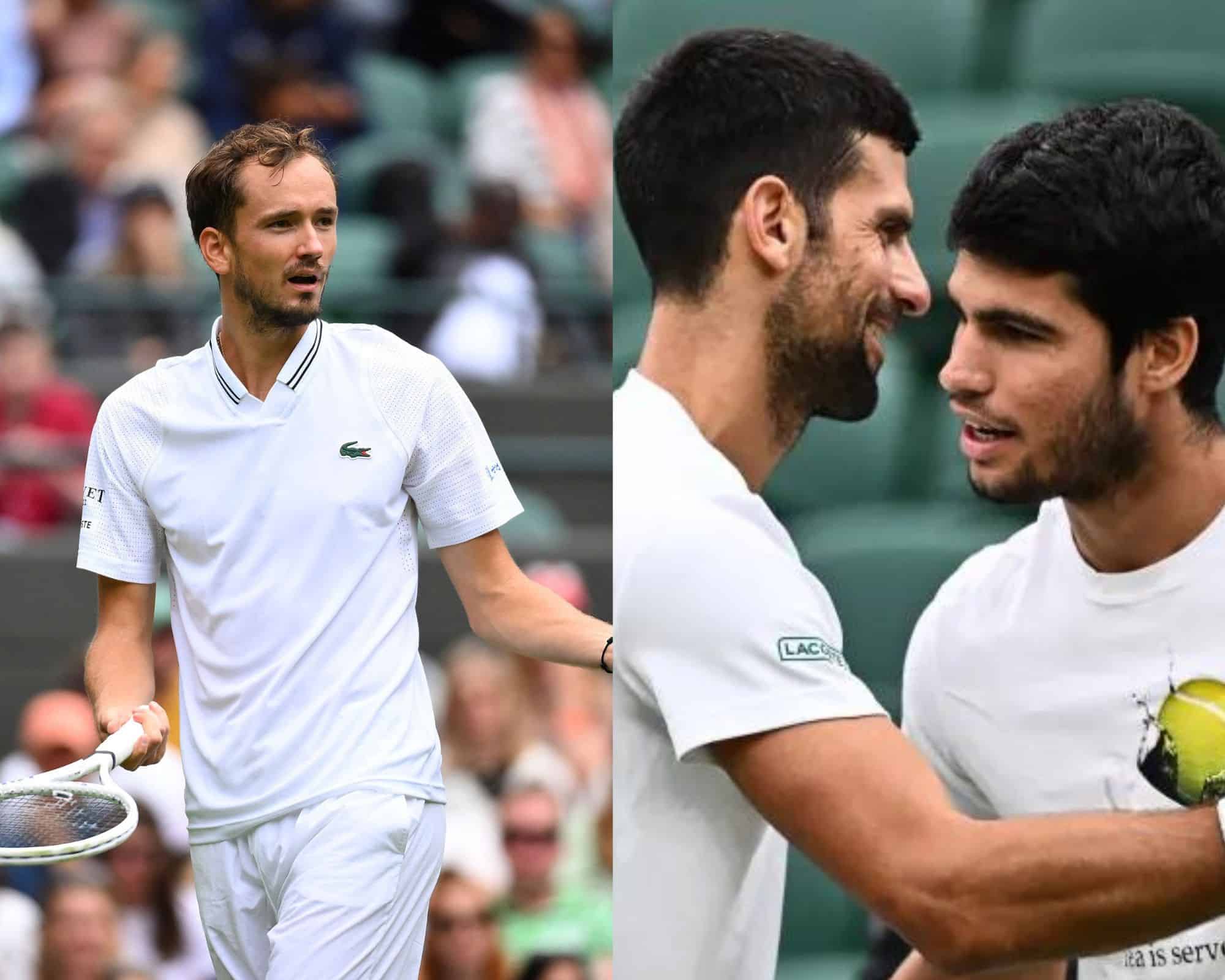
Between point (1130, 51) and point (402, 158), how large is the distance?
1.58 meters

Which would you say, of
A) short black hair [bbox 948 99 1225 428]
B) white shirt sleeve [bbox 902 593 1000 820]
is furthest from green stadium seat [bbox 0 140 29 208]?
short black hair [bbox 948 99 1225 428]

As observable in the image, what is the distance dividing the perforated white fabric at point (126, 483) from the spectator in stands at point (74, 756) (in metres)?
0.09

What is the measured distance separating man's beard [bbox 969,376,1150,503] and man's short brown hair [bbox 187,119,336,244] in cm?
55

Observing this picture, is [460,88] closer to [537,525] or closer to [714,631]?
[537,525]

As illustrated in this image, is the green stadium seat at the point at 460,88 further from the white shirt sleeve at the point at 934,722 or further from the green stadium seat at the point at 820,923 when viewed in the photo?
the white shirt sleeve at the point at 934,722

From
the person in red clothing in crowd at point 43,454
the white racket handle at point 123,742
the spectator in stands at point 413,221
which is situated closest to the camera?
the white racket handle at point 123,742

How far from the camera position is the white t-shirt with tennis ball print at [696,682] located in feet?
3.99

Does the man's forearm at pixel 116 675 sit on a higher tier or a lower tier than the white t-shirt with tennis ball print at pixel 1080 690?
higher

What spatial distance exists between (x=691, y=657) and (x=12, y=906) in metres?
1.60

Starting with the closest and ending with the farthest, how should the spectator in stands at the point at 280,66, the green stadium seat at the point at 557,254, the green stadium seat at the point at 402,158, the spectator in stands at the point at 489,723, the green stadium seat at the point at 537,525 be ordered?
the spectator in stands at the point at 489,723 → the green stadium seat at the point at 537,525 → the green stadium seat at the point at 402,158 → the spectator in stands at the point at 280,66 → the green stadium seat at the point at 557,254

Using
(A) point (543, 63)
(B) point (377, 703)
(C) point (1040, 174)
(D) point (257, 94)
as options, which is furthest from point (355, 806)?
(A) point (543, 63)

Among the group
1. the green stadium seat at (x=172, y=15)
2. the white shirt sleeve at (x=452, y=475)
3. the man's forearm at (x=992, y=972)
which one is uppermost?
the white shirt sleeve at (x=452, y=475)

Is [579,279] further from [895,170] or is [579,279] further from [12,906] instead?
[895,170]

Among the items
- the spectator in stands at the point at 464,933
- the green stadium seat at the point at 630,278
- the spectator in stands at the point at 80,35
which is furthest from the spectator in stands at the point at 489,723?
the spectator in stands at the point at 80,35
